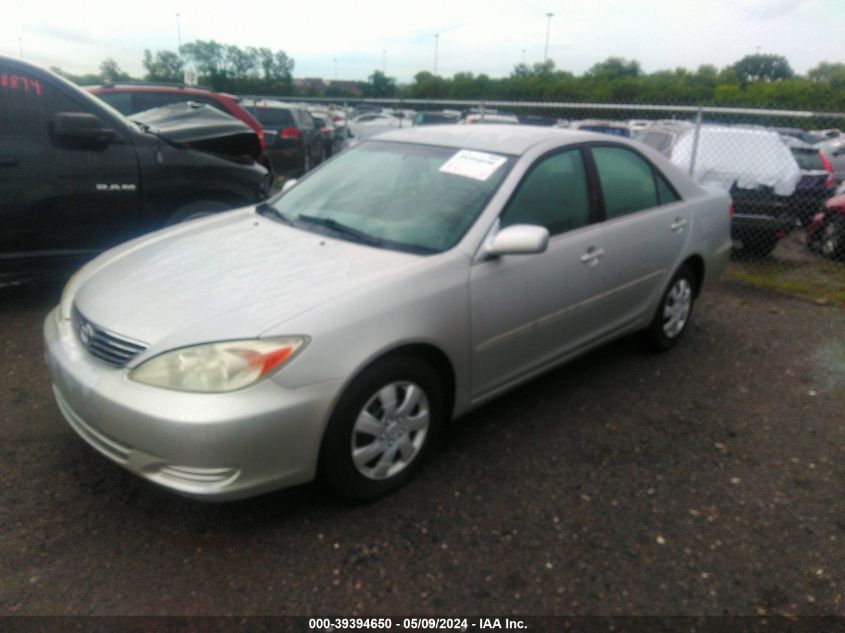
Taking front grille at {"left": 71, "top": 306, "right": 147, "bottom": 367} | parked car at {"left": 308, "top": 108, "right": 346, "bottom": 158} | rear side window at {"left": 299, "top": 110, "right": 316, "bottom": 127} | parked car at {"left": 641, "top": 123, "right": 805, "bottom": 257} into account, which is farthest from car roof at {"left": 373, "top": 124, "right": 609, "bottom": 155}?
parked car at {"left": 308, "top": 108, "right": 346, "bottom": 158}

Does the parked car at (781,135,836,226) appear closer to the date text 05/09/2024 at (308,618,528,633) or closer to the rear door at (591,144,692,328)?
the rear door at (591,144,692,328)

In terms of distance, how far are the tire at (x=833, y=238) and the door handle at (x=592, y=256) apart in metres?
5.90

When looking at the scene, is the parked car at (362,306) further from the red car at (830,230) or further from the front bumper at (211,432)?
the red car at (830,230)

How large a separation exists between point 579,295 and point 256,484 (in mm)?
2020

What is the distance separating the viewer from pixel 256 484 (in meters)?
2.47

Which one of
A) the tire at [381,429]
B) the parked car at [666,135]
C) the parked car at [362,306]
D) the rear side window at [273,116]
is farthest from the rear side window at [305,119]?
the tire at [381,429]

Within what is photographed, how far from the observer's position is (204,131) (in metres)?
5.75

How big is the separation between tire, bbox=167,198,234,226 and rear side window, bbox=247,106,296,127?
7.77 meters

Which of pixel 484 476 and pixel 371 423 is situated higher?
pixel 371 423

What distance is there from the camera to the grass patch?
651cm

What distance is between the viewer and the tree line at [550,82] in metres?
34.6

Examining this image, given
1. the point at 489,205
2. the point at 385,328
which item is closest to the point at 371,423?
the point at 385,328

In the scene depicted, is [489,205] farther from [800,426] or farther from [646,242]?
[800,426]

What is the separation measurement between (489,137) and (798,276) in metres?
5.24
